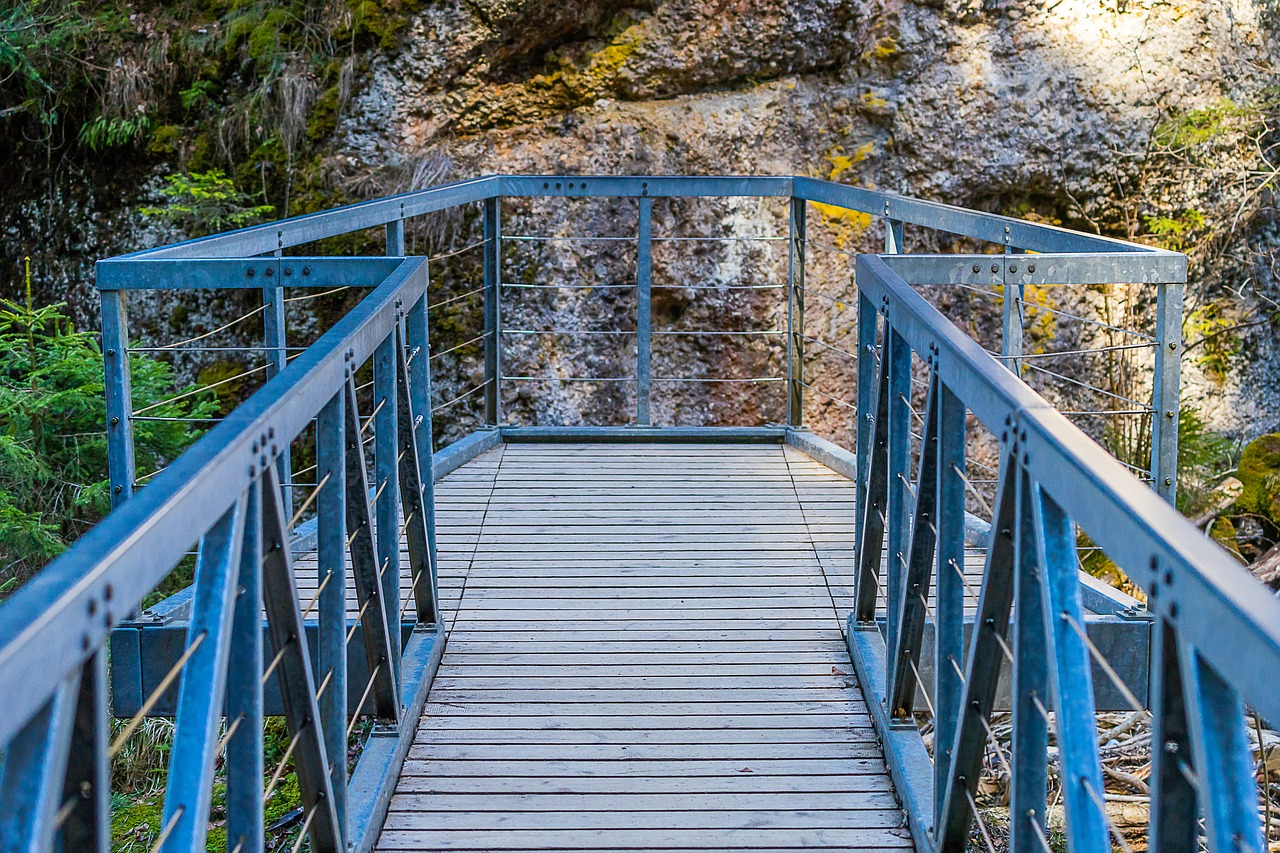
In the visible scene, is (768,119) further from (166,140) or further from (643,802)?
(643,802)

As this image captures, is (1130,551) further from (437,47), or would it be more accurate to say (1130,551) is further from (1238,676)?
(437,47)

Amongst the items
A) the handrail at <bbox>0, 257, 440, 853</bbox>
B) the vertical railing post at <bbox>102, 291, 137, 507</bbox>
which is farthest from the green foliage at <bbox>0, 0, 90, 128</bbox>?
the handrail at <bbox>0, 257, 440, 853</bbox>

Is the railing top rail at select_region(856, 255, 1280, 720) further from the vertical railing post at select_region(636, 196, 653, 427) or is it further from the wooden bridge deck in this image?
the vertical railing post at select_region(636, 196, 653, 427)

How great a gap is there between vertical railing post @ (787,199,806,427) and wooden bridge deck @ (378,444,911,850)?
83 cm

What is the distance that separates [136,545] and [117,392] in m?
1.92

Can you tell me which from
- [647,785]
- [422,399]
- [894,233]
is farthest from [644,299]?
[647,785]

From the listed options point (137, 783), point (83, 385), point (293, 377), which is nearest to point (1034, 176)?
point (83, 385)

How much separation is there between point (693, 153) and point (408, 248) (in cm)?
176

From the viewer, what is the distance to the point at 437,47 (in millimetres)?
7137

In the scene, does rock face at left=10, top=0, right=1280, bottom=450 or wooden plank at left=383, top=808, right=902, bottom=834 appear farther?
rock face at left=10, top=0, right=1280, bottom=450

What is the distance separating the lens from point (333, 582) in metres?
1.92

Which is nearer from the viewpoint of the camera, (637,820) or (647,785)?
(637,820)

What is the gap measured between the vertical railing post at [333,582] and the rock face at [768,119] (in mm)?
5119

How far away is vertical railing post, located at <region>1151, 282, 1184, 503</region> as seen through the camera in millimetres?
2840
